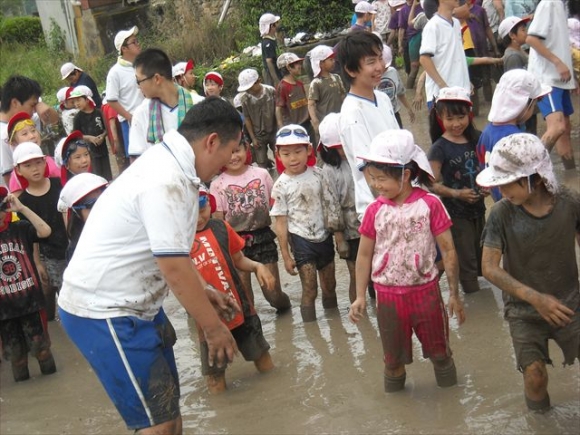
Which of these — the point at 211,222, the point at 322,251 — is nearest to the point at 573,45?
the point at 322,251

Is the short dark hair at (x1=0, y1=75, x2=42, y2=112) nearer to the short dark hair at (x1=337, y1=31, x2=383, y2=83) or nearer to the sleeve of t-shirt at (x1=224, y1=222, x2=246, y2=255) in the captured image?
the sleeve of t-shirt at (x1=224, y1=222, x2=246, y2=255)

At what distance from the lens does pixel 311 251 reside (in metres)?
6.88

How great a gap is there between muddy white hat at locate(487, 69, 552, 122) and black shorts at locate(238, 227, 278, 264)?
207 centimetres

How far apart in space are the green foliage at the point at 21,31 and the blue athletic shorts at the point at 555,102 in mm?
25896

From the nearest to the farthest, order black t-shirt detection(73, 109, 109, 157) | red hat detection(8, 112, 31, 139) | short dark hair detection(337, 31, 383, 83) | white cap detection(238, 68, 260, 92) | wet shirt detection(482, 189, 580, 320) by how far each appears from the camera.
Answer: wet shirt detection(482, 189, 580, 320) → short dark hair detection(337, 31, 383, 83) → red hat detection(8, 112, 31, 139) → white cap detection(238, 68, 260, 92) → black t-shirt detection(73, 109, 109, 157)

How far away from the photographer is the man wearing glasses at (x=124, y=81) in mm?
9312

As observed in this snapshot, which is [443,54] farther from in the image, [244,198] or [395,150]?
[395,150]

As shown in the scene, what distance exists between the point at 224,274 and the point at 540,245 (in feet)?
7.00

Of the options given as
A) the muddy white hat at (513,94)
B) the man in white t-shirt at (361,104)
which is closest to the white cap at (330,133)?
the man in white t-shirt at (361,104)

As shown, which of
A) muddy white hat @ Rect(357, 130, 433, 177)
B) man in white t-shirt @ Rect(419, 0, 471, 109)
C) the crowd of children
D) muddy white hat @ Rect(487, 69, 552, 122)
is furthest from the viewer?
man in white t-shirt @ Rect(419, 0, 471, 109)

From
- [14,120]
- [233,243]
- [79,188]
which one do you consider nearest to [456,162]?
[233,243]

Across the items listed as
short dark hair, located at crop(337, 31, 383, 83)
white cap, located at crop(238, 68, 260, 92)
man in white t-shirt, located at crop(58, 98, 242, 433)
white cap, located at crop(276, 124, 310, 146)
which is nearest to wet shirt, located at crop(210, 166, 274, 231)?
white cap, located at crop(276, 124, 310, 146)

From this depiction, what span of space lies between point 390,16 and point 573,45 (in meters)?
7.35

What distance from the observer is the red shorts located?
5.06 metres
